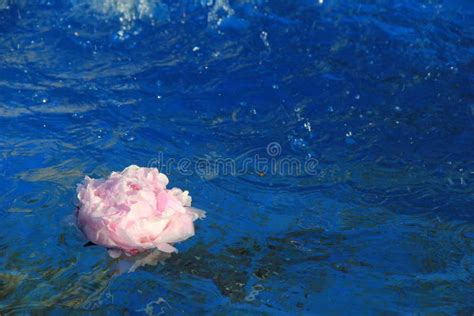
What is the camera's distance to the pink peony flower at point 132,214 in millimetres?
2299

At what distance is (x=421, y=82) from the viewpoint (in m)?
4.32

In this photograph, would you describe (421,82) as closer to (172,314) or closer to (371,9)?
(371,9)

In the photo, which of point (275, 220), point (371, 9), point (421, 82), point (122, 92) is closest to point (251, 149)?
point (275, 220)

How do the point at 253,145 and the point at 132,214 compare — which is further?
the point at 253,145

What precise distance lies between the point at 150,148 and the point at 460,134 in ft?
5.76
